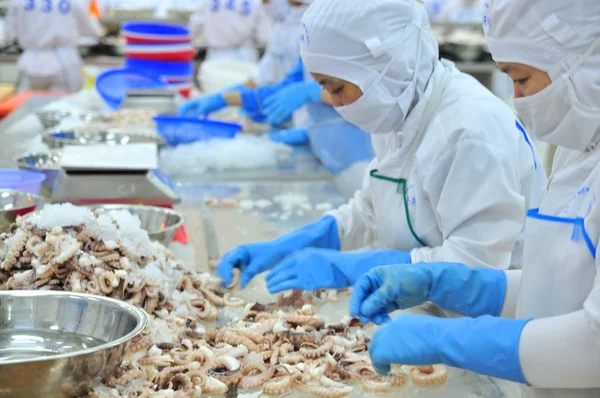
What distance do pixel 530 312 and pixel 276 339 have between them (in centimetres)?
65

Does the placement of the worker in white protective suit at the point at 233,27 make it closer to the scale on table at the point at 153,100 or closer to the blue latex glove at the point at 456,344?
the scale on table at the point at 153,100

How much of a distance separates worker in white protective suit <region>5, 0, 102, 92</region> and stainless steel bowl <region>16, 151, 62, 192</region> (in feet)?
20.8

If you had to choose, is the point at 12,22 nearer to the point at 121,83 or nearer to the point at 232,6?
the point at 232,6

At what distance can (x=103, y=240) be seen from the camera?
6.32 feet

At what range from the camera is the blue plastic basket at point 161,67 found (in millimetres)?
5949

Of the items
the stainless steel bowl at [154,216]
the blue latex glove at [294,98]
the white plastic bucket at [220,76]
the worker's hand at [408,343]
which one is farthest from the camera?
the white plastic bucket at [220,76]

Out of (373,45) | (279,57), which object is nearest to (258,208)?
(373,45)

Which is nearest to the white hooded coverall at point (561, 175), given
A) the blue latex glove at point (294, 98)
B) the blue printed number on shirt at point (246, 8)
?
the blue latex glove at point (294, 98)

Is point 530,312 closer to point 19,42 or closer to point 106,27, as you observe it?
point 19,42

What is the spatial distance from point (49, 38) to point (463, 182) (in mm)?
8211

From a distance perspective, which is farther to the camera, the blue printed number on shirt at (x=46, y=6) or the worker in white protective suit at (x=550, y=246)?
the blue printed number on shirt at (x=46, y=6)

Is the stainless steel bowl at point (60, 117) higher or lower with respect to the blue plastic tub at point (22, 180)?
lower

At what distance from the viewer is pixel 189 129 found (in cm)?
432

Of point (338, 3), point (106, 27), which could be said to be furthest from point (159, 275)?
point (106, 27)
